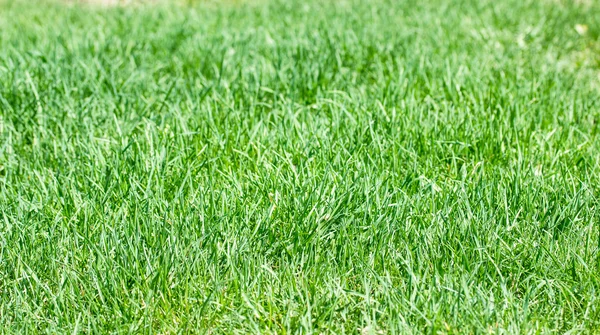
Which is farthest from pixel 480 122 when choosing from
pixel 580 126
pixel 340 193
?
pixel 340 193

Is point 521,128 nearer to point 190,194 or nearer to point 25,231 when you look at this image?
point 190,194

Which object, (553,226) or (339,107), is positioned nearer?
(553,226)

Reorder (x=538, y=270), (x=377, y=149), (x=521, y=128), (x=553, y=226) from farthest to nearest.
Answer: (x=521, y=128) → (x=377, y=149) → (x=553, y=226) → (x=538, y=270)

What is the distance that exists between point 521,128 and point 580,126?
1.18 ft

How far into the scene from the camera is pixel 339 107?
3500 mm

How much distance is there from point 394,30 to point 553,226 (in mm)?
2724

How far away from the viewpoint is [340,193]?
261 centimetres

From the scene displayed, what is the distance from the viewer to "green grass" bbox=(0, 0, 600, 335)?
214 centimetres

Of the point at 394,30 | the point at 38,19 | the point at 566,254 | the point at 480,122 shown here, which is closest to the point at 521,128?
the point at 480,122

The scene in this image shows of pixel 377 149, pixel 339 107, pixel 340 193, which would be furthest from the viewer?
pixel 339 107

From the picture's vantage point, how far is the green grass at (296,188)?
2139 mm

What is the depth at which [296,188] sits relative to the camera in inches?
104

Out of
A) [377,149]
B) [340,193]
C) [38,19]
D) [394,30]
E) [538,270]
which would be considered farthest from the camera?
[38,19]

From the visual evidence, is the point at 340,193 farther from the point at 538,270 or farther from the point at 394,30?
the point at 394,30
